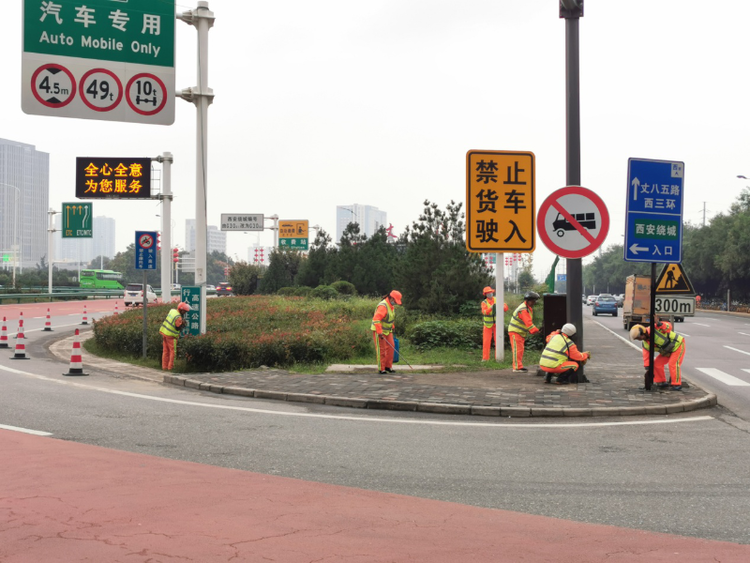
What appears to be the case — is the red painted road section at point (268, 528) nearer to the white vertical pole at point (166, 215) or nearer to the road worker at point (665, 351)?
the road worker at point (665, 351)

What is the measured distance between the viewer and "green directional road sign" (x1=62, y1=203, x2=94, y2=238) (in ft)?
148

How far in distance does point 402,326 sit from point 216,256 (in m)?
151

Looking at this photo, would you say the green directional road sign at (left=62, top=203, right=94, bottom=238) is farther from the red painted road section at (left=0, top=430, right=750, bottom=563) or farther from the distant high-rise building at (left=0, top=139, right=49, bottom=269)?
the distant high-rise building at (left=0, top=139, right=49, bottom=269)

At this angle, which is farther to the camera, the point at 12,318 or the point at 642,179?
the point at 12,318

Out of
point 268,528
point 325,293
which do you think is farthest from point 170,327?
point 325,293

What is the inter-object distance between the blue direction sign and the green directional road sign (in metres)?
40.1

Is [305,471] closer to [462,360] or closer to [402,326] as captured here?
[462,360]

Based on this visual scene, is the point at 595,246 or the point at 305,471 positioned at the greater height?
the point at 595,246

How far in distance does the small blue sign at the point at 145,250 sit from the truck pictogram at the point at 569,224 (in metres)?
9.84

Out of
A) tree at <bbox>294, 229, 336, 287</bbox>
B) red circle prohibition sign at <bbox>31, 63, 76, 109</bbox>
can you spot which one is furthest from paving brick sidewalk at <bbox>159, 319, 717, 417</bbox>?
tree at <bbox>294, 229, 336, 287</bbox>

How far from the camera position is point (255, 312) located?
22578mm

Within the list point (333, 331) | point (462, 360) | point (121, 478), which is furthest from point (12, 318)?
point (121, 478)

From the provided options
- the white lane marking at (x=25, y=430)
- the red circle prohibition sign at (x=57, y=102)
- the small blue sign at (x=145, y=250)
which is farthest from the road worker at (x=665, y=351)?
the small blue sign at (x=145, y=250)

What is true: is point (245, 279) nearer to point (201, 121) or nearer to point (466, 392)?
point (201, 121)
